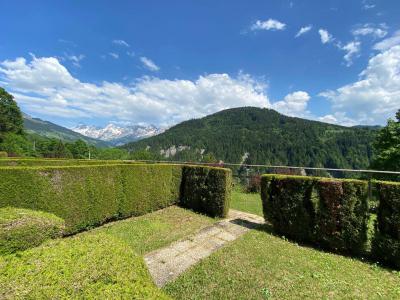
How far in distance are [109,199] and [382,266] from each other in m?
6.74

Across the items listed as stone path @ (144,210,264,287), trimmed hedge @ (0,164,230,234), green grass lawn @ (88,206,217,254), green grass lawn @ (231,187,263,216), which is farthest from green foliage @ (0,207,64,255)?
green grass lawn @ (231,187,263,216)

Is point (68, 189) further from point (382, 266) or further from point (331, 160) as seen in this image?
point (331, 160)

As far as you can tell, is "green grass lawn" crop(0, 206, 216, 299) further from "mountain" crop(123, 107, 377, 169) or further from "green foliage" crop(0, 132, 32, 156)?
"mountain" crop(123, 107, 377, 169)

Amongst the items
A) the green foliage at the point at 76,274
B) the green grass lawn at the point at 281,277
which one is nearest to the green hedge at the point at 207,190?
the green grass lawn at the point at 281,277

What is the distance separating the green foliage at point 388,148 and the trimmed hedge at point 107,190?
18557 millimetres

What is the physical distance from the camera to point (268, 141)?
12538 cm

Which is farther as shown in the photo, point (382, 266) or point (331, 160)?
point (331, 160)

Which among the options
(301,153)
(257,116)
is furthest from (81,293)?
(257,116)

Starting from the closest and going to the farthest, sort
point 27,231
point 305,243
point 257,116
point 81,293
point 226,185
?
1. point 81,293
2. point 27,231
3. point 305,243
4. point 226,185
5. point 257,116

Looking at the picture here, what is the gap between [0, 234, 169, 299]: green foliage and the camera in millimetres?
1445

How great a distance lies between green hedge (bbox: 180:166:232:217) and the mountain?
75.3 metres

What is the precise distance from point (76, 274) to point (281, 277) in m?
3.62

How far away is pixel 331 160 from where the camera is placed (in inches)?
3684

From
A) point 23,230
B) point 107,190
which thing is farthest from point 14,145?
point 23,230
